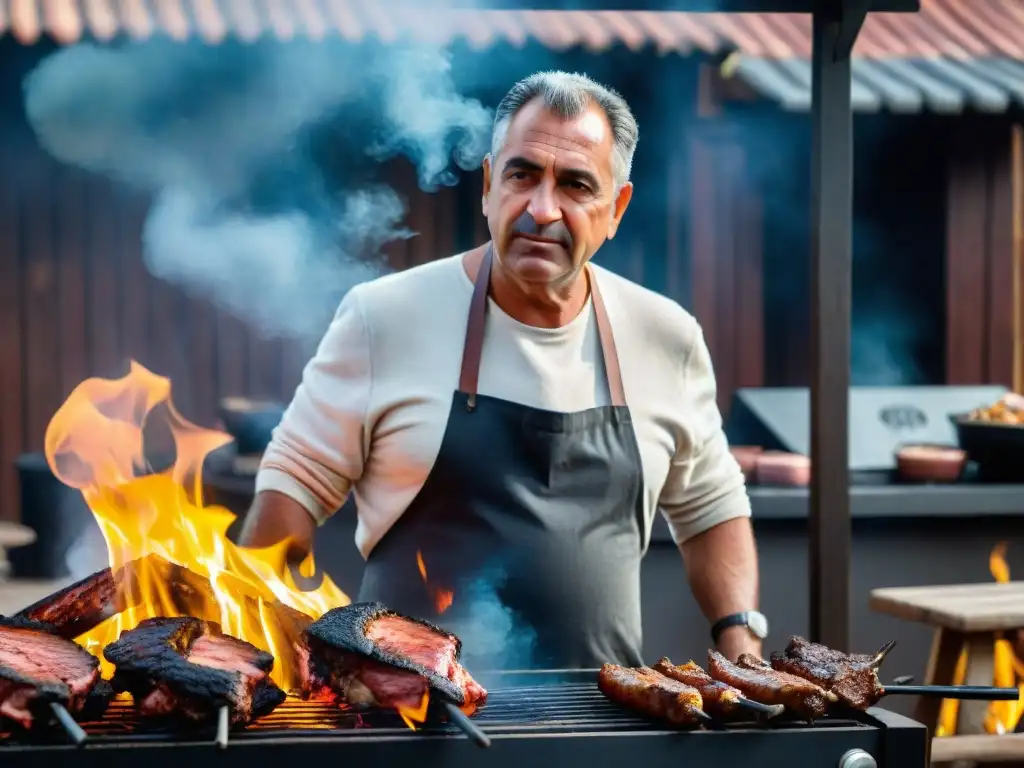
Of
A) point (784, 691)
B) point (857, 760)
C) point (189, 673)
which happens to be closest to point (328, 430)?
point (189, 673)

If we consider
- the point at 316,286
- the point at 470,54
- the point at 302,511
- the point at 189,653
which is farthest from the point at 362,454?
the point at 316,286

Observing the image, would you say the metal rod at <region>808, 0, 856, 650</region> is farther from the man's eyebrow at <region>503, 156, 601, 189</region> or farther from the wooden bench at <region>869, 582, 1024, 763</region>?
the man's eyebrow at <region>503, 156, 601, 189</region>

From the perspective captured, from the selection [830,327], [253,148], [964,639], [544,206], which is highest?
[253,148]

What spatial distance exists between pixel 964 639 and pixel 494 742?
10.3ft

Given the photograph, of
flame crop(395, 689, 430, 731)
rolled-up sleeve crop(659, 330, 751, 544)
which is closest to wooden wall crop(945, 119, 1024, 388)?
rolled-up sleeve crop(659, 330, 751, 544)

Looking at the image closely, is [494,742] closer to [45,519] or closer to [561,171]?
[561,171]

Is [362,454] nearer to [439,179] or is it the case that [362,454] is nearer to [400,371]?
[400,371]

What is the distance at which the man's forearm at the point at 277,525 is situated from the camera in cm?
349

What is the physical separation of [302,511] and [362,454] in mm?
245

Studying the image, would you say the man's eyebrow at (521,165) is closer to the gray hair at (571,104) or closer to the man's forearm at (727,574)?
the gray hair at (571,104)

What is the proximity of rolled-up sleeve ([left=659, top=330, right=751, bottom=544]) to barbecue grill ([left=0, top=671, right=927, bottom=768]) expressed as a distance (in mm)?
1193

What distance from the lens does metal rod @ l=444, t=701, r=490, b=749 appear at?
2314 mm

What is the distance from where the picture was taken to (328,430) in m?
3.55

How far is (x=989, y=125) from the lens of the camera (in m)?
9.58
